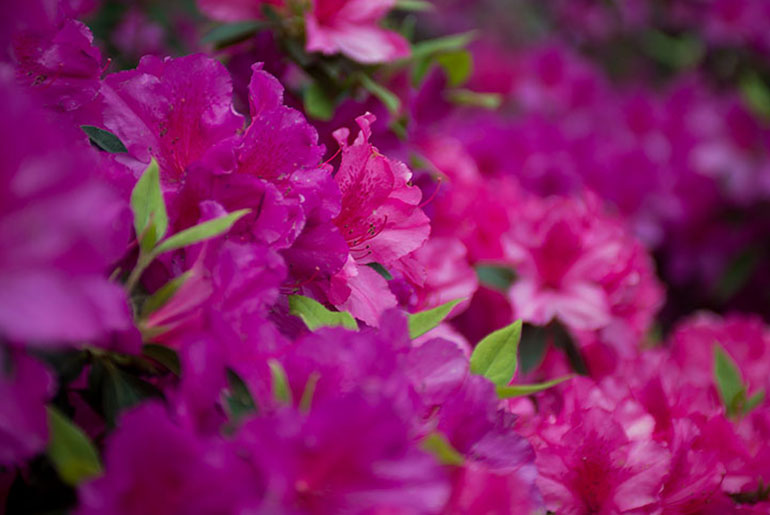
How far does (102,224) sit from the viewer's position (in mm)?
431

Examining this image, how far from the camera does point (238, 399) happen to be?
0.54m

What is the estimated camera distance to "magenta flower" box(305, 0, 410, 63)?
3.21 ft

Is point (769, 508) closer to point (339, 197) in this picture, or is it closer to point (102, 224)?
point (339, 197)

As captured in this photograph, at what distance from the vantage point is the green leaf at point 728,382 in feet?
3.15

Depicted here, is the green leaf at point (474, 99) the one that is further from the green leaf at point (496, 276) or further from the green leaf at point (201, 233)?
the green leaf at point (201, 233)

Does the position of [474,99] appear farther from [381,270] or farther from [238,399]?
[238,399]

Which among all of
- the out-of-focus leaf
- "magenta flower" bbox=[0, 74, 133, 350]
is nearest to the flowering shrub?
"magenta flower" bbox=[0, 74, 133, 350]

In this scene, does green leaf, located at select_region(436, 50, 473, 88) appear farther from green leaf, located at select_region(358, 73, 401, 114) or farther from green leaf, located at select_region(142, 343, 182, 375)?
green leaf, located at select_region(142, 343, 182, 375)

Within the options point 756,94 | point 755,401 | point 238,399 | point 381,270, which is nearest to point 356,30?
point 381,270

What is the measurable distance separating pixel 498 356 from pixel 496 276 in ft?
1.46

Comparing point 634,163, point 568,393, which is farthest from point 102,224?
point 634,163

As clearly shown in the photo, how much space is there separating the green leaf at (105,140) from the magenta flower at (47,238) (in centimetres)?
24

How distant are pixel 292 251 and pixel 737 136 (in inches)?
69.6

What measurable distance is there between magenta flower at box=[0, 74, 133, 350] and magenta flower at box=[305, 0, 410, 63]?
0.59 m
